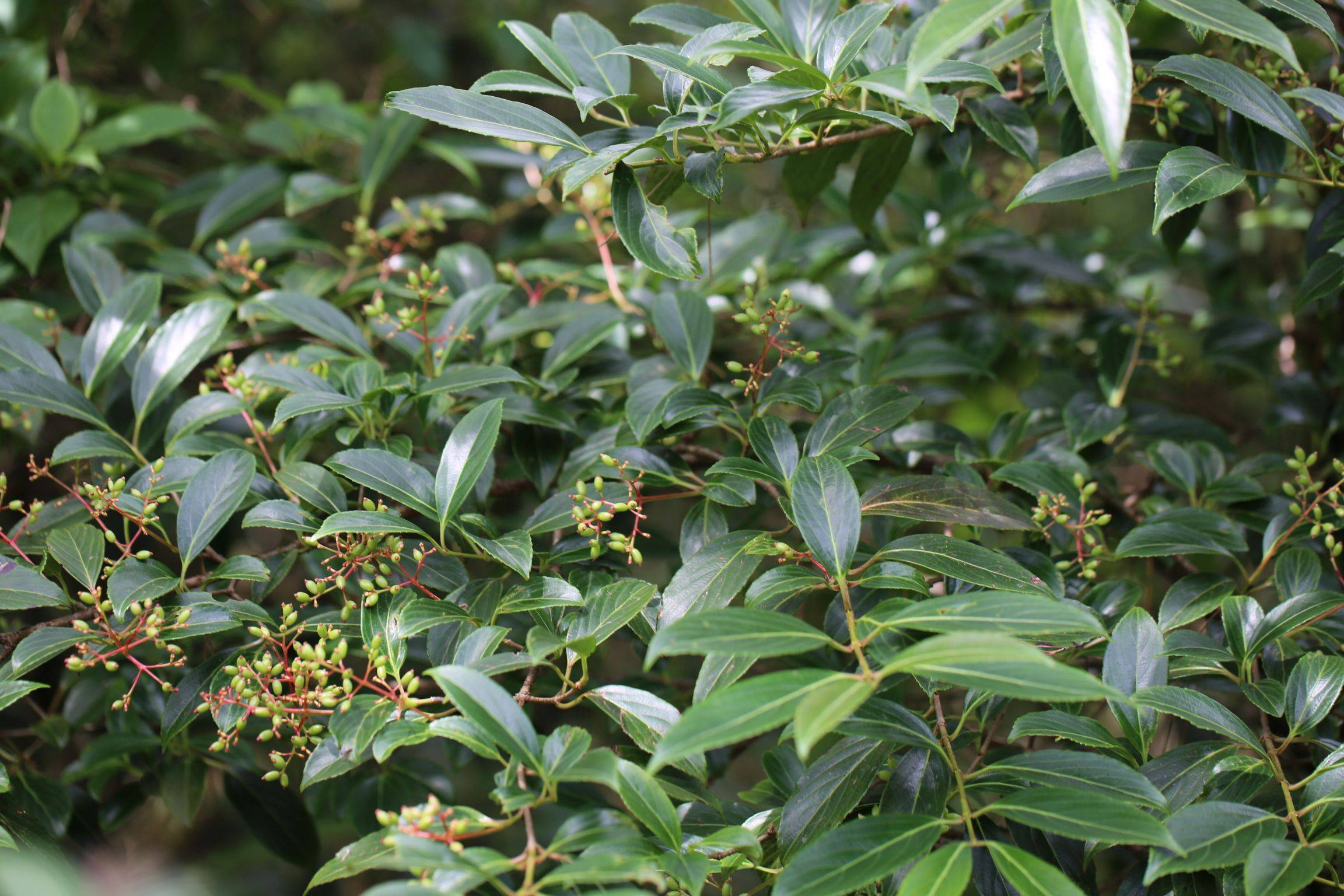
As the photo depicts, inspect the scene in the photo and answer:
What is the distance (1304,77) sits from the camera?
764 millimetres

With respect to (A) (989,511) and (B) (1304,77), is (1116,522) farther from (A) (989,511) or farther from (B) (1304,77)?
(B) (1304,77)

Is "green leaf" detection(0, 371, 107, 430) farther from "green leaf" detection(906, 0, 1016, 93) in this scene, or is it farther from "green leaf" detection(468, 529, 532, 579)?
"green leaf" detection(906, 0, 1016, 93)

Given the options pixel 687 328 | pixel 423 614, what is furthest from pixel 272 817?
pixel 687 328

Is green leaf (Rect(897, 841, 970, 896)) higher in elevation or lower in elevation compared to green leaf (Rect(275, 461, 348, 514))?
lower

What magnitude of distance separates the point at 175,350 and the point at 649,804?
0.73 m

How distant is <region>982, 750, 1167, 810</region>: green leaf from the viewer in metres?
0.61

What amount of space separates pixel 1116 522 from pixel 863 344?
404 mm

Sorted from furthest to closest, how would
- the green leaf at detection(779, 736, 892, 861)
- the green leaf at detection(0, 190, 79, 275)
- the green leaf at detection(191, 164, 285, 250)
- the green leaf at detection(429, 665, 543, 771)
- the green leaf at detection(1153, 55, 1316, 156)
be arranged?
the green leaf at detection(191, 164, 285, 250) < the green leaf at detection(0, 190, 79, 275) < the green leaf at detection(1153, 55, 1316, 156) < the green leaf at detection(779, 736, 892, 861) < the green leaf at detection(429, 665, 543, 771)

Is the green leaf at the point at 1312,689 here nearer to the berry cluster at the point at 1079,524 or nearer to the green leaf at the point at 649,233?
the berry cluster at the point at 1079,524

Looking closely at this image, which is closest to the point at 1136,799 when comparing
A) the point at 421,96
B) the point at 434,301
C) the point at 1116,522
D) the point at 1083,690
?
the point at 1083,690

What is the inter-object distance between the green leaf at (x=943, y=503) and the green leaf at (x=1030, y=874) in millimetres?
270

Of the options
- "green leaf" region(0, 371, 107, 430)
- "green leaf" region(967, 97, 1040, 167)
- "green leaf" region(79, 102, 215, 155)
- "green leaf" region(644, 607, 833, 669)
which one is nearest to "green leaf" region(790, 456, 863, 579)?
"green leaf" region(644, 607, 833, 669)

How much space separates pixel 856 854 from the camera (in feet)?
1.89

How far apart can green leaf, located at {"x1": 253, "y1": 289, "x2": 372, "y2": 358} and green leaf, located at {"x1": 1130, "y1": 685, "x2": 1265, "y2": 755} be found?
0.80 m
